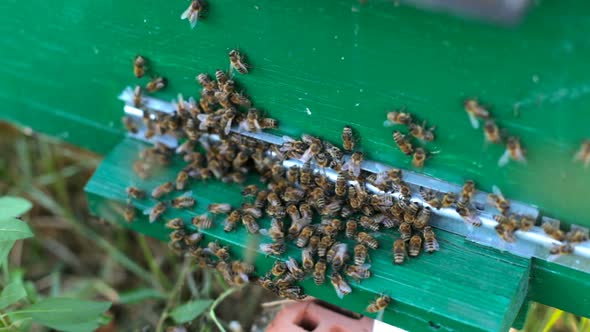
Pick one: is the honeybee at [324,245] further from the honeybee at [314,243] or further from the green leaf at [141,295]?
the green leaf at [141,295]

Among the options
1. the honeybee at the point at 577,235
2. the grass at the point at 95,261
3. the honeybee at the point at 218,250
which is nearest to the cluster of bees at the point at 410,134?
the honeybee at the point at 577,235

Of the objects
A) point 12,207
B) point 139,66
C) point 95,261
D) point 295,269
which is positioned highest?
point 139,66

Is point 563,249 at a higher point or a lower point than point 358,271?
higher

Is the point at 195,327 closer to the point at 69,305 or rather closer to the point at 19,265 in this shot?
the point at 69,305

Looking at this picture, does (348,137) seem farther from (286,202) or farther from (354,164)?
(286,202)

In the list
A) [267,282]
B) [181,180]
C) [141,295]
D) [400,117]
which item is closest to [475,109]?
[400,117]

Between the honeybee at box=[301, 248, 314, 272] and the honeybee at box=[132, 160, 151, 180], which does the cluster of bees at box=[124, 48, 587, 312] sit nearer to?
the honeybee at box=[301, 248, 314, 272]
